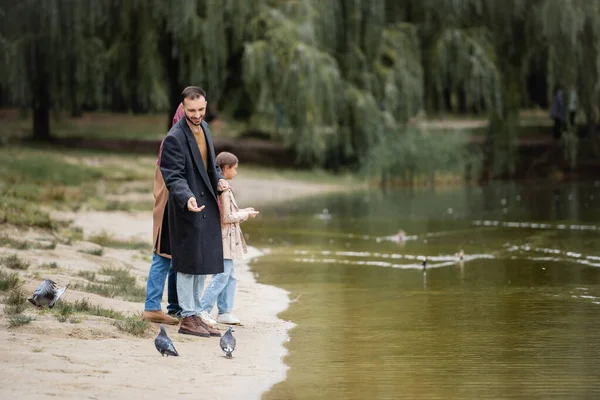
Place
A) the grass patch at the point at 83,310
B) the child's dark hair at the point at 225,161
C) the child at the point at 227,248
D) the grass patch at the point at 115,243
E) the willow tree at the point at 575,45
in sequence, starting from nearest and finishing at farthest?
the grass patch at the point at 83,310 → the child at the point at 227,248 → the child's dark hair at the point at 225,161 → the grass patch at the point at 115,243 → the willow tree at the point at 575,45

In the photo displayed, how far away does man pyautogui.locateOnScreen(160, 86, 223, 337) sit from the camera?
29.1ft

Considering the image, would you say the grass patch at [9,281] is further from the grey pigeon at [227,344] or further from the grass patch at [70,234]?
the grass patch at [70,234]

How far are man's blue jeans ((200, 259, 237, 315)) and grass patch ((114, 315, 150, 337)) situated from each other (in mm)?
991

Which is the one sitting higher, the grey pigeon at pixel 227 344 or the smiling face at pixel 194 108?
the smiling face at pixel 194 108

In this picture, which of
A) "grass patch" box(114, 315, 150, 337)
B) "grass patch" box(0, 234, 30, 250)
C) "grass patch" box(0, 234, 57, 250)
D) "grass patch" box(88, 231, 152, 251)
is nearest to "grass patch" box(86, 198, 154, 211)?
"grass patch" box(88, 231, 152, 251)

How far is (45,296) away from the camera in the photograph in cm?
872

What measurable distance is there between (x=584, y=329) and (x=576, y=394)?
2.43 m

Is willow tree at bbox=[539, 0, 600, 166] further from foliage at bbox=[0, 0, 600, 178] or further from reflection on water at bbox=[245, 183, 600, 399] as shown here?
reflection on water at bbox=[245, 183, 600, 399]

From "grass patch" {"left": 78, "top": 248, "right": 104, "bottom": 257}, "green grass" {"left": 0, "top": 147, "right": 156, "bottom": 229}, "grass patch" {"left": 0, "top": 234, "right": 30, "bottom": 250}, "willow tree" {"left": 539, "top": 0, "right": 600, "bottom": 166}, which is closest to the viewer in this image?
"grass patch" {"left": 0, "top": 234, "right": 30, "bottom": 250}

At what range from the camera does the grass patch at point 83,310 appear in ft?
28.8

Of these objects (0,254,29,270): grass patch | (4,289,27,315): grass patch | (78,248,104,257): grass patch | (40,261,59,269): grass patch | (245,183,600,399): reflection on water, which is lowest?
(245,183,600,399): reflection on water

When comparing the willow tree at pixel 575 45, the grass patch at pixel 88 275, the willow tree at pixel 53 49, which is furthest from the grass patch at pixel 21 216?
the willow tree at pixel 575 45

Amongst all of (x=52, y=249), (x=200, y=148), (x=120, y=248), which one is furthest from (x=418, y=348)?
(x=120, y=248)

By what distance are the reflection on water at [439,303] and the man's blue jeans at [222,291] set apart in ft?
2.33
